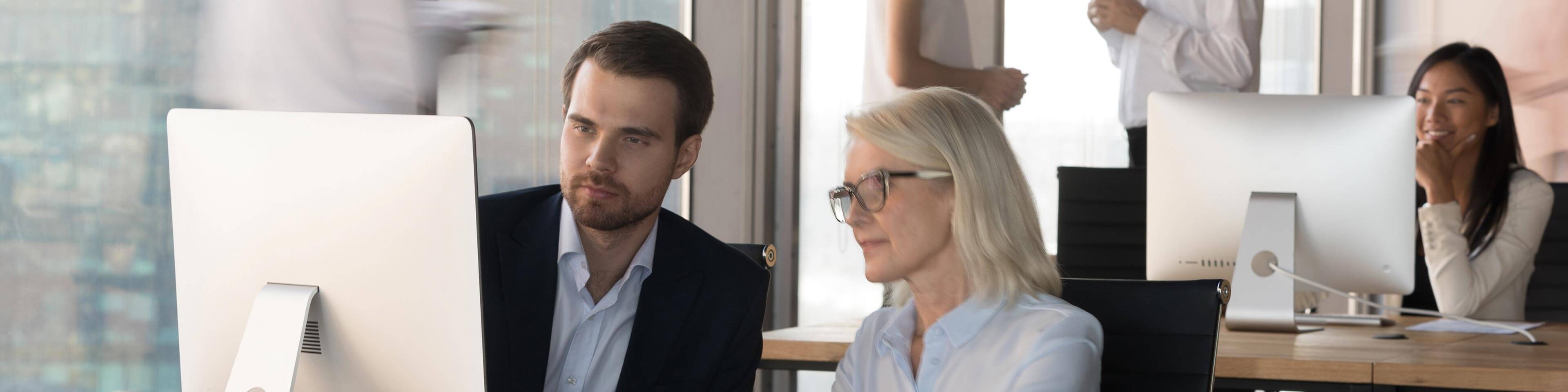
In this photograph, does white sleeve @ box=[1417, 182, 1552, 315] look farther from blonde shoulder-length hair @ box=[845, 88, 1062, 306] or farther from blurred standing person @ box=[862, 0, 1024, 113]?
blonde shoulder-length hair @ box=[845, 88, 1062, 306]

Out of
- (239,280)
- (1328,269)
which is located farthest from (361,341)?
(1328,269)

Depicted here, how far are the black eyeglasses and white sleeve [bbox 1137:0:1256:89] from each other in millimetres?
2331

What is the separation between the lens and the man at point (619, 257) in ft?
5.23

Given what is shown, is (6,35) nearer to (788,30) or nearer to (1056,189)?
(788,30)

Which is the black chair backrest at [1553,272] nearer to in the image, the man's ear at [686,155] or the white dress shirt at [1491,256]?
the white dress shirt at [1491,256]

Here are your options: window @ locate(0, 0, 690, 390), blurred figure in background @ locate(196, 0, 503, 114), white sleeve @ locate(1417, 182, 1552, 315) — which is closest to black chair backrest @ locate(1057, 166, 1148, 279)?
white sleeve @ locate(1417, 182, 1552, 315)

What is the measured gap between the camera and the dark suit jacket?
1535 mm

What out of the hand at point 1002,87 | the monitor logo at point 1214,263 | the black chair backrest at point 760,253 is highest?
the hand at point 1002,87

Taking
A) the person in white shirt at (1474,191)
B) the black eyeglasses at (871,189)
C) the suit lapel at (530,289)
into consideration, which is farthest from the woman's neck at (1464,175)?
the suit lapel at (530,289)

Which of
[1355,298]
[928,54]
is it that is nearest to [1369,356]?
[1355,298]

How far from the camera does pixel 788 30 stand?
12.4 feet

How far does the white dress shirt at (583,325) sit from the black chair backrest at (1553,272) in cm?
251

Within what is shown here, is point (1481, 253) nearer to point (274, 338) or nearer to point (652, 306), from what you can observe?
point (652, 306)

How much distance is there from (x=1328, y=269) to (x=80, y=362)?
7.31ft
